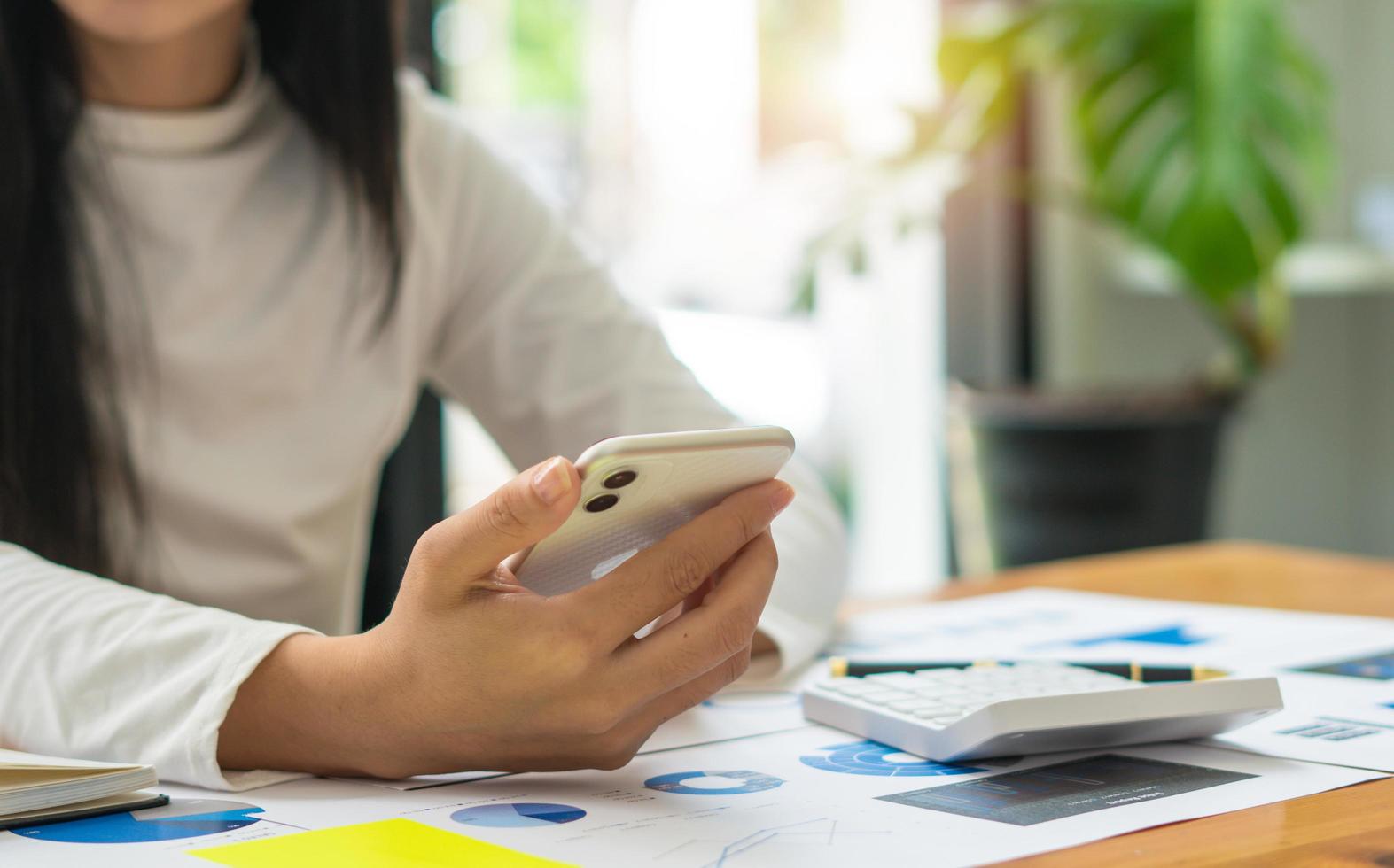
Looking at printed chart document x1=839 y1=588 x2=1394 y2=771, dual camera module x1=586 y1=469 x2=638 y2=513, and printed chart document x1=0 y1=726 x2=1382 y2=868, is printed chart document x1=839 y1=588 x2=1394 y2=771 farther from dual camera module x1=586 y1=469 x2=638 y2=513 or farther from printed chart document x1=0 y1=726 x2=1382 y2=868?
dual camera module x1=586 y1=469 x2=638 y2=513

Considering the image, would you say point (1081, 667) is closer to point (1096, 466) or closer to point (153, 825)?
point (153, 825)

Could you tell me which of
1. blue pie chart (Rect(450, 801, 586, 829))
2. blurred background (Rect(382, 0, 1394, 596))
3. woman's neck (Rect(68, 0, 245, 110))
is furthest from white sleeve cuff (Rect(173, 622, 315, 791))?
blurred background (Rect(382, 0, 1394, 596))

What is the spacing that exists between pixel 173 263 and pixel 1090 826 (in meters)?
0.69

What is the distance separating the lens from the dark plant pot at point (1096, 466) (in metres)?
2.00

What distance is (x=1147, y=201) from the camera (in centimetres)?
196

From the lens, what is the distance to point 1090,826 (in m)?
0.46

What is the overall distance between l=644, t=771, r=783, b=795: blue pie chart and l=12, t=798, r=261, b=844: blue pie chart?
0.49ft

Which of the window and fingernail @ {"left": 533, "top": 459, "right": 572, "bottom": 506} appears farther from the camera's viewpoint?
the window

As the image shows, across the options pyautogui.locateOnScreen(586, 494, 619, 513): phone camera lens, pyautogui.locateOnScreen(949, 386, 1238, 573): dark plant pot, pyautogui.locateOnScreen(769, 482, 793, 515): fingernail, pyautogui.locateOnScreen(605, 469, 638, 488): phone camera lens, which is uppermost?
pyautogui.locateOnScreen(605, 469, 638, 488): phone camera lens

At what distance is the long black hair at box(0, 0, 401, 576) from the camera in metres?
0.81

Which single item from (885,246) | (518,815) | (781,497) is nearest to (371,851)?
(518,815)

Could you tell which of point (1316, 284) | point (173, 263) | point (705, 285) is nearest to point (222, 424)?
point (173, 263)

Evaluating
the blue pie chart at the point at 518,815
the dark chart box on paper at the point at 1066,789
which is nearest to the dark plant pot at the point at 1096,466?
the dark chart box on paper at the point at 1066,789

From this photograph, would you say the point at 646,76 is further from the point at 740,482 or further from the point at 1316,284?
the point at 740,482
